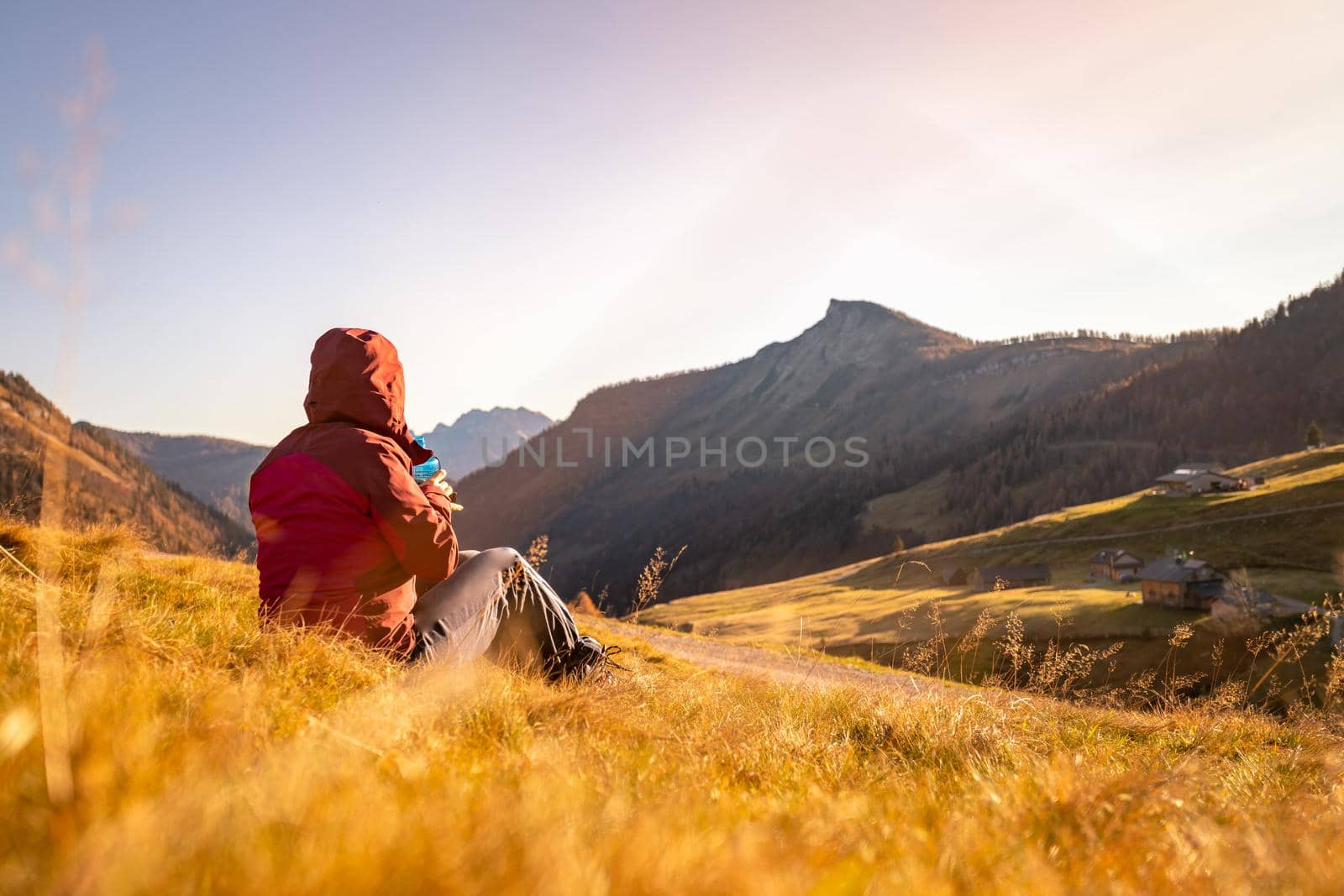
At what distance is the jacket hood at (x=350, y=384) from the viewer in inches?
168

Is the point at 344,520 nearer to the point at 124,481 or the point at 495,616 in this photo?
the point at 495,616

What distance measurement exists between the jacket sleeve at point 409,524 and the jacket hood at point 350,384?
12.0 inches

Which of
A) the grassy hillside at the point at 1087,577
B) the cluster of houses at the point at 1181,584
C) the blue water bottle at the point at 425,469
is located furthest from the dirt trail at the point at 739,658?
the cluster of houses at the point at 1181,584

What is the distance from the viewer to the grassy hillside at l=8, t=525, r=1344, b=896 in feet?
3.96

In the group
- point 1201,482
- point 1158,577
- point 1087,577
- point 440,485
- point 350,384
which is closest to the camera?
point 350,384

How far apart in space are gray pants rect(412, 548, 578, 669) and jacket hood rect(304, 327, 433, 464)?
116 centimetres

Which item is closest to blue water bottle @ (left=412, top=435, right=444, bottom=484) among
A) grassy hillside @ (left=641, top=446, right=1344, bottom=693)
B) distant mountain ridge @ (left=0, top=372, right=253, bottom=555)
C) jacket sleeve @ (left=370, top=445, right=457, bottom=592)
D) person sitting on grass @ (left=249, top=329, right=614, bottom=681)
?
person sitting on grass @ (left=249, top=329, right=614, bottom=681)

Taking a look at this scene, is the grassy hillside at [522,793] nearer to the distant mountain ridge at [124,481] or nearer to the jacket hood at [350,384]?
the jacket hood at [350,384]

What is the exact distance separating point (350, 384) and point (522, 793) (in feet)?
10.7

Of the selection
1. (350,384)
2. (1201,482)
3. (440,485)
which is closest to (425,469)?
(440,485)

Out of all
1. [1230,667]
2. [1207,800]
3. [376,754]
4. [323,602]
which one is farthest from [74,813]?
[1230,667]

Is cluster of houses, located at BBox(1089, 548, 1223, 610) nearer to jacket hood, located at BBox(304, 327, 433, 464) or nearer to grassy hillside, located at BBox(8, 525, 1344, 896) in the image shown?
grassy hillside, located at BBox(8, 525, 1344, 896)

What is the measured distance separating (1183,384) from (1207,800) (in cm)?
19988

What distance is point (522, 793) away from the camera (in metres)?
1.73
